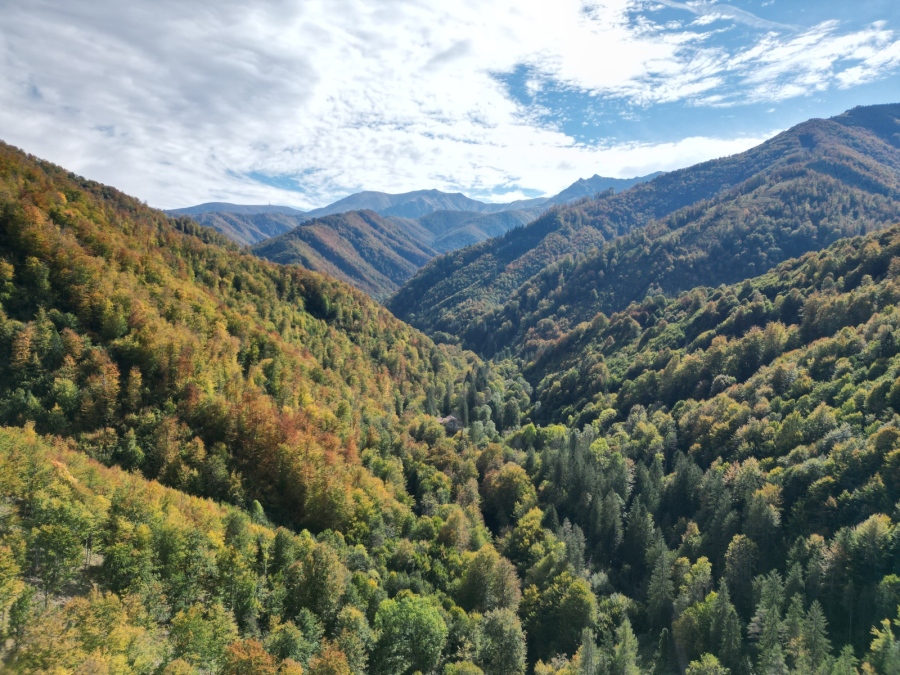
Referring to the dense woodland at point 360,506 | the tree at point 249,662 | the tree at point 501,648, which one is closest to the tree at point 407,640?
the dense woodland at point 360,506

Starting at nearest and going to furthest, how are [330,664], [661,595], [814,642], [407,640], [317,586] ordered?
1. [330,664]
2. [814,642]
3. [407,640]
4. [317,586]
5. [661,595]

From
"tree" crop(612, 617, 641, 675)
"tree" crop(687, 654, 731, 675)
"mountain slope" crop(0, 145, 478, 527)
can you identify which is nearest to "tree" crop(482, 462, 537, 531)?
"mountain slope" crop(0, 145, 478, 527)

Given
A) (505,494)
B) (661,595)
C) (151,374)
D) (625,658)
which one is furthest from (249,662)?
(505,494)

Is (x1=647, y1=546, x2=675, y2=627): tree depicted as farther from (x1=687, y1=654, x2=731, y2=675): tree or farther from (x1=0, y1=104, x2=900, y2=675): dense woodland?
(x1=687, y1=654, x2=731, y2=675): tree

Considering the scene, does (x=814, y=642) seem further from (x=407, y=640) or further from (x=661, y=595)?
(x=407, y=640)

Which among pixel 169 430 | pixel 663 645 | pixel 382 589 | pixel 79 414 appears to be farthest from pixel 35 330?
pixel 663 645

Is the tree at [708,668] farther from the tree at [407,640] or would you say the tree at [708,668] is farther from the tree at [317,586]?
the tree at [317,586]

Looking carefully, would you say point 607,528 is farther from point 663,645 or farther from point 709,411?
point 709,411
